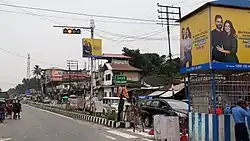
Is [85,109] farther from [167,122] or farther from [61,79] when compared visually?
[61,79]

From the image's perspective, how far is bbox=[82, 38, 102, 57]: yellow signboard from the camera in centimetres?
3047

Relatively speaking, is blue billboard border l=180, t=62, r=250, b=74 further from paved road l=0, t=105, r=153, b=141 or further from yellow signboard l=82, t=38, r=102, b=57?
yellow signboard l=82, t=38, r=102, b=57

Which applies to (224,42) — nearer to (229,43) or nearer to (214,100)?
(229,43)

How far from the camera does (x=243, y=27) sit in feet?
38.5

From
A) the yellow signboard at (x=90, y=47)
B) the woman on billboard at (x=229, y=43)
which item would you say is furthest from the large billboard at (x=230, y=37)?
the yellow signboard at (x=90, y=47)

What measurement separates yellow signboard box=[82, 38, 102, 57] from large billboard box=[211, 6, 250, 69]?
777 inches

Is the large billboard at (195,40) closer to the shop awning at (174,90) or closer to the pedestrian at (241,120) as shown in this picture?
the pedestrian at (241,120)

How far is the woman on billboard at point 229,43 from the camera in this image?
37.7 feet

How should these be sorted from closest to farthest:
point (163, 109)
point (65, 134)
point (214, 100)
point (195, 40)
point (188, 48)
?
point (214, 100), point (195, 40), point (188, 48), point (65, 134), point (163, 109)

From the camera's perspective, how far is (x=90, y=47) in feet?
100

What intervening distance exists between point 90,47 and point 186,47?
1840cm

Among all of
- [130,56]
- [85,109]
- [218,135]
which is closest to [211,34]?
[218,135]

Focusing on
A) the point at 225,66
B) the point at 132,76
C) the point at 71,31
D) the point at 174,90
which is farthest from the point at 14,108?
the point at 132,76

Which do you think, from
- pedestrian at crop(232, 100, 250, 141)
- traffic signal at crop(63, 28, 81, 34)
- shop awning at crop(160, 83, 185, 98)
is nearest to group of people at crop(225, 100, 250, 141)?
pedestrian at crop(232, 100, 250, 141)
